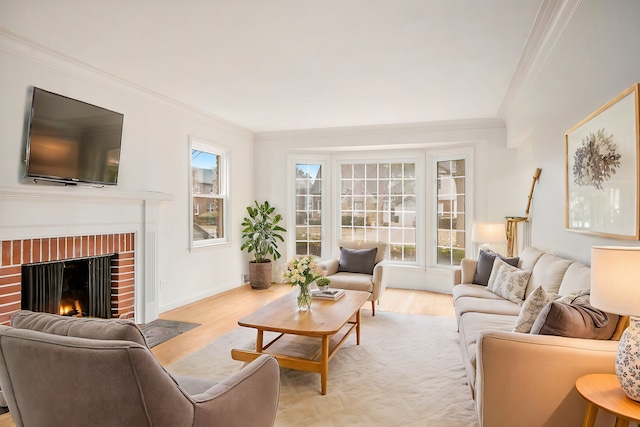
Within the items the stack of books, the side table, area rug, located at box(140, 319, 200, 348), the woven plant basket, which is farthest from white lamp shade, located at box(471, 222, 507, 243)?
area rug, located at box(140, 319, 200, 348)

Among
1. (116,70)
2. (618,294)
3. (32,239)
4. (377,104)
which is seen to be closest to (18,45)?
(116,70)

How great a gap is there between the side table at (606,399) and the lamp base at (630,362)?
4cm

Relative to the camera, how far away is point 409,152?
6.32m

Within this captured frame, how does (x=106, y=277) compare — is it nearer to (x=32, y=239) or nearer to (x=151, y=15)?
(x=32, y=239)

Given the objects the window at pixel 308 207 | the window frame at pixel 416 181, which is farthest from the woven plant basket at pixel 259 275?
the window frame at pixel 416 181

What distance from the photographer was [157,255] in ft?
14.7

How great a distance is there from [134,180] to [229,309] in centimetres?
192

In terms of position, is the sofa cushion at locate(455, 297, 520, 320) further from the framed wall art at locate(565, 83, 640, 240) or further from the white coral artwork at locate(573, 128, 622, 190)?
the white coral artwork at locate(573, 128, 622, 190)

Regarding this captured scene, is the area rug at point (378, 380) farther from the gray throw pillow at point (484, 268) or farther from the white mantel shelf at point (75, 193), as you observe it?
the white mantel shelf at point (75, 193)

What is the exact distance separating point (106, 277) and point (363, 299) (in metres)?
2.66

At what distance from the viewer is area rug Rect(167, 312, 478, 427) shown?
2352 millimetres

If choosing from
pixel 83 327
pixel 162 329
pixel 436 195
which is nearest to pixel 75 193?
pixel 162 329

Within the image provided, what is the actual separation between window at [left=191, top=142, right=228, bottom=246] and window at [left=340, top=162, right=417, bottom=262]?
2053mm

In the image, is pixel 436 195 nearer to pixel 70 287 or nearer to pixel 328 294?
pixel 328 294
